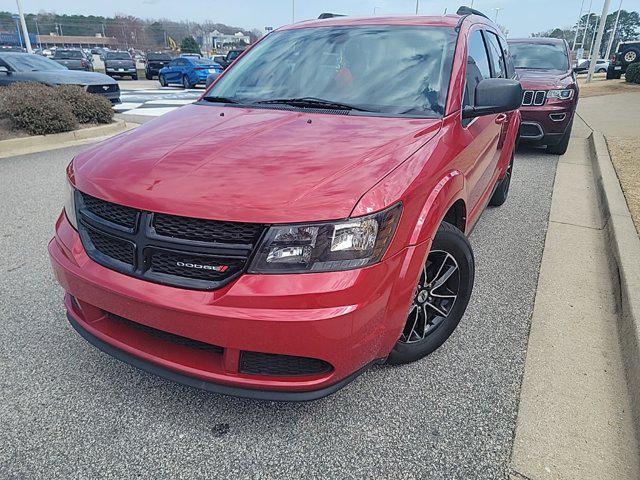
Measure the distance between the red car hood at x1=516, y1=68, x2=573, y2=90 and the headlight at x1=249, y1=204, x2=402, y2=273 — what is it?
20.7 ft

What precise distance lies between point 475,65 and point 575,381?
205 centimetres

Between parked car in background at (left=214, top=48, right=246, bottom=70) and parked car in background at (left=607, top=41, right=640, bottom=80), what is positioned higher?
parked car in background at (left=214, top=48, right=246, bottom=70)

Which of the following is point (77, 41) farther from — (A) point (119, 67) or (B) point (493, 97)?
(B) point (493, 97)

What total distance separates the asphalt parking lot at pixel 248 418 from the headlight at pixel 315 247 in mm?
802

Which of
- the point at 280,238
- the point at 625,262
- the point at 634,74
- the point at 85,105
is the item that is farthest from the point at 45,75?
the point at 634,74

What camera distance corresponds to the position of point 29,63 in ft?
36.0

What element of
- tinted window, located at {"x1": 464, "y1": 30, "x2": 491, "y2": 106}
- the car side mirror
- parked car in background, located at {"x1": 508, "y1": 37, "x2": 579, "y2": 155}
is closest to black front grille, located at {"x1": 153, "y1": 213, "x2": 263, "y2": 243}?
the car side mirror

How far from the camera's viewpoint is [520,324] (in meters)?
2.84

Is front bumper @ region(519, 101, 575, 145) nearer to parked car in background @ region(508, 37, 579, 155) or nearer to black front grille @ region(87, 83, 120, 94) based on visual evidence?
parked car in background @ region(508, 37, 579, 155)

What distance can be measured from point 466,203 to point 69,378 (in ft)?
7.62

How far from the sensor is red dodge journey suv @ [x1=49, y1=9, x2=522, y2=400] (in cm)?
167

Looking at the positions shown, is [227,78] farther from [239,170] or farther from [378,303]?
[378,303]

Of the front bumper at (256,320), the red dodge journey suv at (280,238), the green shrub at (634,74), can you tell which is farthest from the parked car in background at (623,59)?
the front bumper at (256,320)

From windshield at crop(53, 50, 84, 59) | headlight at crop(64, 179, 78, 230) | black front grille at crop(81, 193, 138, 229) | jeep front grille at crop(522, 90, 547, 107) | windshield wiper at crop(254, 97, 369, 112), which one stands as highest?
windshield wiper at crop(254, 97, 369, 112)
